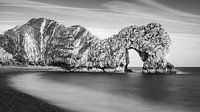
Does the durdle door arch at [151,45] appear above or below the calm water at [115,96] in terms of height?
above

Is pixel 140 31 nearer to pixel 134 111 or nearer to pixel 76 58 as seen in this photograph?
pixel 76 58

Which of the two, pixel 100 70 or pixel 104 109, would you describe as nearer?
pixel 104 109

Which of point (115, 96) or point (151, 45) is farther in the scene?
point (151, 45)

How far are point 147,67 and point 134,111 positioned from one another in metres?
108

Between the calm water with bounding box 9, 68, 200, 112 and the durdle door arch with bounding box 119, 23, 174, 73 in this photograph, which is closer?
the calm water with bounding box 9, 68, 200, 112

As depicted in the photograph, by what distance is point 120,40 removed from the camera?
A: 479 ft

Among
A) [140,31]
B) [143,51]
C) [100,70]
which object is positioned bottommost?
[100,70]

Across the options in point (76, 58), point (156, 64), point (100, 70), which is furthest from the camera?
point (76, 58)

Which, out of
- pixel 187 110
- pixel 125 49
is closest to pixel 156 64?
pixel 125 49

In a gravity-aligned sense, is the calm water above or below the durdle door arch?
below

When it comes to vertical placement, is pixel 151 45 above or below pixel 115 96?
above

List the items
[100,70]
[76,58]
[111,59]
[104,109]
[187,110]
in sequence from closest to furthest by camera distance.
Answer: [104,109] → [187,110] → [111,59] → [100,70] → [76,58]

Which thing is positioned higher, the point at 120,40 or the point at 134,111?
the point at 120,40

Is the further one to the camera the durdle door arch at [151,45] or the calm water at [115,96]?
the durdle door arch at [151,45]
